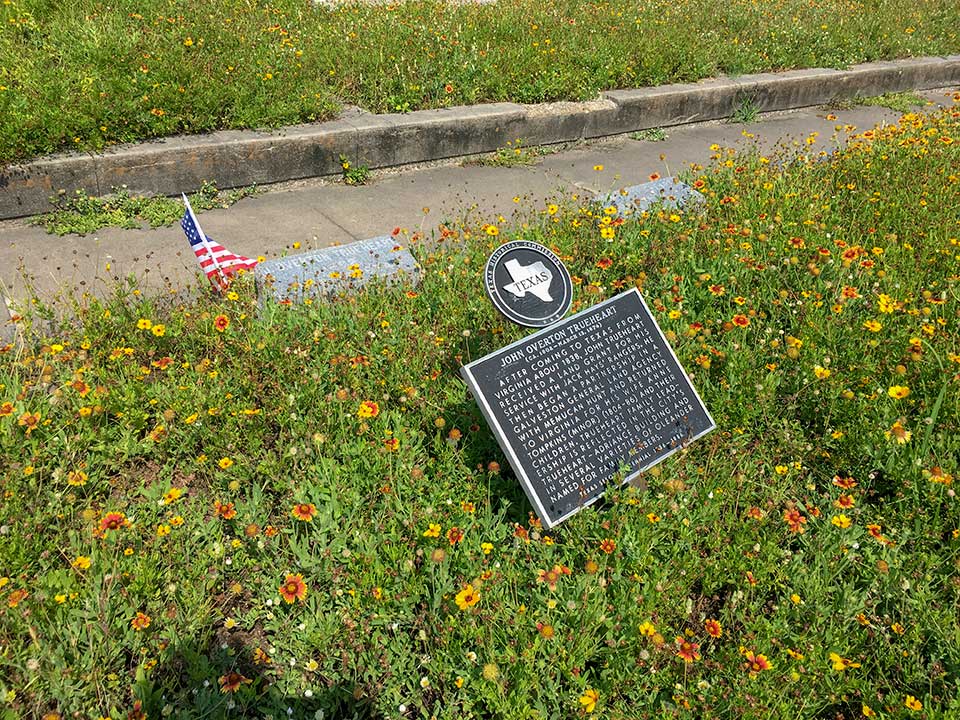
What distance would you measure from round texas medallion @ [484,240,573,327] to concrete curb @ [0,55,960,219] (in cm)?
Result: 341

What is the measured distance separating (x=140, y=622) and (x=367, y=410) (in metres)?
1.16

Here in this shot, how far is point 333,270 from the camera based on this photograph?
4.19 meters

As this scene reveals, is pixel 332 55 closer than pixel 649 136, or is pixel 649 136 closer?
pixel 332 55

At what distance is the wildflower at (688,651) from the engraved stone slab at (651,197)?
3.15 metres

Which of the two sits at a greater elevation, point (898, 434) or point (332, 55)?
point (332, 55)

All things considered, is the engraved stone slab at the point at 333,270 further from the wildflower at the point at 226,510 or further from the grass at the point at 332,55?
the grass at the point at 332,55

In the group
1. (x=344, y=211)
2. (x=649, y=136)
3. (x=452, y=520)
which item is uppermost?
(x=452, y=520)

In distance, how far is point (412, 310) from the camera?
156 inches

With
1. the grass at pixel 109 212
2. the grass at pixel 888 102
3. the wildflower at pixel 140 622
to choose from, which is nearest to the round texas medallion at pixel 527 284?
the wildflower at pixel 140 622

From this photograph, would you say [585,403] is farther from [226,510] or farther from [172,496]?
[172,496]

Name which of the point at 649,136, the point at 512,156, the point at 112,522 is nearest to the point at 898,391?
the point at 112,522

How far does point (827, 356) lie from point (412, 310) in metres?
2.11

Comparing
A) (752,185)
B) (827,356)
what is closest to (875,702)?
(827,356)

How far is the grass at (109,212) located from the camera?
4.88 metres
